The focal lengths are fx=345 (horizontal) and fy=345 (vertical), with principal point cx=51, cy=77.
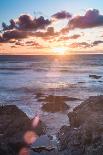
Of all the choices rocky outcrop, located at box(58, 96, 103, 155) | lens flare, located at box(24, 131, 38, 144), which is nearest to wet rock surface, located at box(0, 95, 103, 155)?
rocky outcrop, located at box(58, 96, 103, 155)

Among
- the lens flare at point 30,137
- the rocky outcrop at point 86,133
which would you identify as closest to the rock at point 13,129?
the lens flare at point 30,137

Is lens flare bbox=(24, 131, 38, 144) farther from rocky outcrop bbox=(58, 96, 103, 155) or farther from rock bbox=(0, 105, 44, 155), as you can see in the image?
rocky outcrop bbox=(58, 96, 103, 155)

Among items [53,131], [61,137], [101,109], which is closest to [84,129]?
[61,137]

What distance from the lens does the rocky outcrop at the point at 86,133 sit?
55.9 ft

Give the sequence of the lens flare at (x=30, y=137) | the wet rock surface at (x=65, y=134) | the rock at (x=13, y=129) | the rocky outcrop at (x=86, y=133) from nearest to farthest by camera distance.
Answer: the rocky outcrop at (x=86, y=133) → the wet rock surface at (x=65, y=134) → the rock at (x=13, y=129) → the lens flare at (x=30, y=137)

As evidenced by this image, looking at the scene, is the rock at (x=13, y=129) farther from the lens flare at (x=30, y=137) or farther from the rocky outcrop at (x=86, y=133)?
the rocky outcrop at (x=86, y=133)

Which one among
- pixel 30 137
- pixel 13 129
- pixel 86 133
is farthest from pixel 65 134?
pixel 13 129

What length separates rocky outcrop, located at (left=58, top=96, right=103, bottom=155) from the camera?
17.0 metres

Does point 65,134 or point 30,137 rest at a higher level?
point 65,134

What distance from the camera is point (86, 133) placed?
61.2ft

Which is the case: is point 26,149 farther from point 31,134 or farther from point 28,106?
point 28,106

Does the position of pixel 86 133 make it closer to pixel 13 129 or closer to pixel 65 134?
pixel 65 134

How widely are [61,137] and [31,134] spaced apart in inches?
87.2

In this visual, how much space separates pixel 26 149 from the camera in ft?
66.2
